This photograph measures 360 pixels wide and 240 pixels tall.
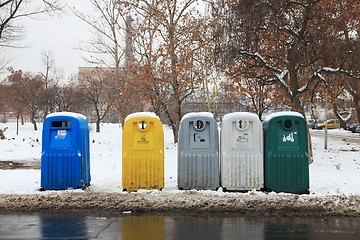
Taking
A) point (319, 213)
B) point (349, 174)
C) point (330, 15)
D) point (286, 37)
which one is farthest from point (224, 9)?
point (319, 213)

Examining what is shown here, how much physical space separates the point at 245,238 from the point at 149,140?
9.94 ft

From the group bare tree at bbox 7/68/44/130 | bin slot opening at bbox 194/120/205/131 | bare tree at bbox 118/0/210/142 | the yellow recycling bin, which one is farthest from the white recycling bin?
bare tree at bbox 7/68/44/130

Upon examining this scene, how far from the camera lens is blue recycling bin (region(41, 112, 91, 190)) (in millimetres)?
7680

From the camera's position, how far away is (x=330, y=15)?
13148mm

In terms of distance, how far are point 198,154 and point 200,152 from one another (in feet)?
0.17

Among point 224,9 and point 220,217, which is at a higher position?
point 224,9

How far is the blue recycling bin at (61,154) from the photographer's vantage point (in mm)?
7680

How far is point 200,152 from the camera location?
7656mm

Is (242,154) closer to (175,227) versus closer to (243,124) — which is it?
(243,124)

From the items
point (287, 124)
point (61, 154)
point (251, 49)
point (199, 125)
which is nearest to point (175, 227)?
point (199, 125)

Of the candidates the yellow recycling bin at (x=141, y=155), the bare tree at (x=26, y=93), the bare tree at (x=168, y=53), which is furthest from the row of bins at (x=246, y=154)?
the bare tree at (x=26, y=93)

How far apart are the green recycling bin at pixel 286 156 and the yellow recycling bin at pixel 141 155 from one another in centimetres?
198

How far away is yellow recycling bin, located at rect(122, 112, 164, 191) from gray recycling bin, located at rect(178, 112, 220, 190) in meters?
0.41

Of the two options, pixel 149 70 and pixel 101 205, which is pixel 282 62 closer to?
pixel 149 70
